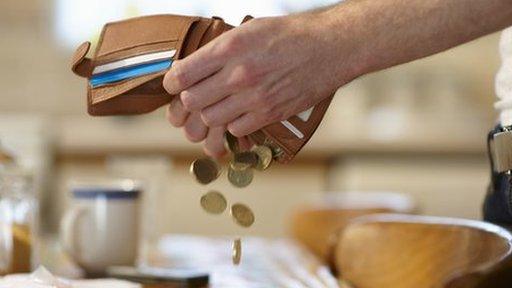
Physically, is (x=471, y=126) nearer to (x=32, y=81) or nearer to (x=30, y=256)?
(x=32, y=81)

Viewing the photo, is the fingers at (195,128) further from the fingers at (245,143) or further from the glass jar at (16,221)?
the glass jar at (16,221)

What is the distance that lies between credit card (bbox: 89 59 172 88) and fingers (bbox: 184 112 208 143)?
0.42 ft

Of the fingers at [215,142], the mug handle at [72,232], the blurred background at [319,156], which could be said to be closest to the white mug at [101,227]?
the mug handle at [72,232]

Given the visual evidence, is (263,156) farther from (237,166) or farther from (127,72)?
(127,72)

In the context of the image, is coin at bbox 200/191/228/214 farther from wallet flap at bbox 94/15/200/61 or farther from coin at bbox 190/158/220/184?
wallet flap at bbox 94/15/200/61

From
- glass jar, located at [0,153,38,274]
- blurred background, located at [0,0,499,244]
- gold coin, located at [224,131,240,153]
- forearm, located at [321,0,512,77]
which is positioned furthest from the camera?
blurred background, located at [0,0,499,244]

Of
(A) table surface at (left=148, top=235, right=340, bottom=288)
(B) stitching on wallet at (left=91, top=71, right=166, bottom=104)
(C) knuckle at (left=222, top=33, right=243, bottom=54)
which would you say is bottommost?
(A) table surface at (left=148, top=235, right=340, bottom=288)

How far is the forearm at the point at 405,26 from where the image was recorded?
897 millimetres

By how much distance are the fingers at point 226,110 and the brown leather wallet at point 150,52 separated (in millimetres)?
50

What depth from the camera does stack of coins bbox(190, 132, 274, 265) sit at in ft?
3.47

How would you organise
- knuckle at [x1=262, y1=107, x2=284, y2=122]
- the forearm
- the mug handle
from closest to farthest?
the forearm < knuckle at [x1=262, y1=107, x2=284, y2=122] < the mug handle

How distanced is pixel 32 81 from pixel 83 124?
0.65 metres

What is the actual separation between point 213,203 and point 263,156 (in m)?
0.08

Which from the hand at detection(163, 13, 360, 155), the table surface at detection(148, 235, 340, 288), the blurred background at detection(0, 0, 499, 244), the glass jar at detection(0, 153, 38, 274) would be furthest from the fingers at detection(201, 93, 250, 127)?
the blurred background at detection(0, 0, 499, 244)
